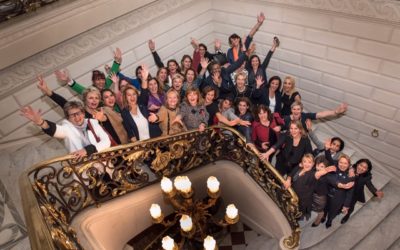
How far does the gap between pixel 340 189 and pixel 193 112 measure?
7.82 feet

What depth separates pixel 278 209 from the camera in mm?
5266

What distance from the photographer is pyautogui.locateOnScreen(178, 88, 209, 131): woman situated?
16.1ft

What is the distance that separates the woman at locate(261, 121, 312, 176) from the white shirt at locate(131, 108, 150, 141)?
1.70 metres

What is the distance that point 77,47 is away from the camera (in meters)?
5.50

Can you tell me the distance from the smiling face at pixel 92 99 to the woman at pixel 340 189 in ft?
11.1

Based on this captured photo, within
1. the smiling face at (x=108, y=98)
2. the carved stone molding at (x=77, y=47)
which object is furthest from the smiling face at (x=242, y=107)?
the carved stone molding at (x=77, y=47)

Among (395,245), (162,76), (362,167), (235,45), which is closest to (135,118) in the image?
(162,76)

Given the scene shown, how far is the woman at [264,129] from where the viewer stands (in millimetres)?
5027

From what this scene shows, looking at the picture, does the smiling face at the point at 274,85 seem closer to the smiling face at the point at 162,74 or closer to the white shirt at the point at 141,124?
the smiling face at the point at 162,74

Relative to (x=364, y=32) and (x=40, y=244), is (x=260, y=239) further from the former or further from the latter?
(x=40, y=244)

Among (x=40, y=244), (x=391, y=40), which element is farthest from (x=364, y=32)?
(x=40, y=244)

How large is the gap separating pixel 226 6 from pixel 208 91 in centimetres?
303

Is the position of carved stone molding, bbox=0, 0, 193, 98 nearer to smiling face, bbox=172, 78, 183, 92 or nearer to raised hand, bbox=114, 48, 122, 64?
raised hand, bbox=114, 48, 122, 64

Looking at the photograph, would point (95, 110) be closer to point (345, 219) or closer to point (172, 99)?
point (172, 99)
